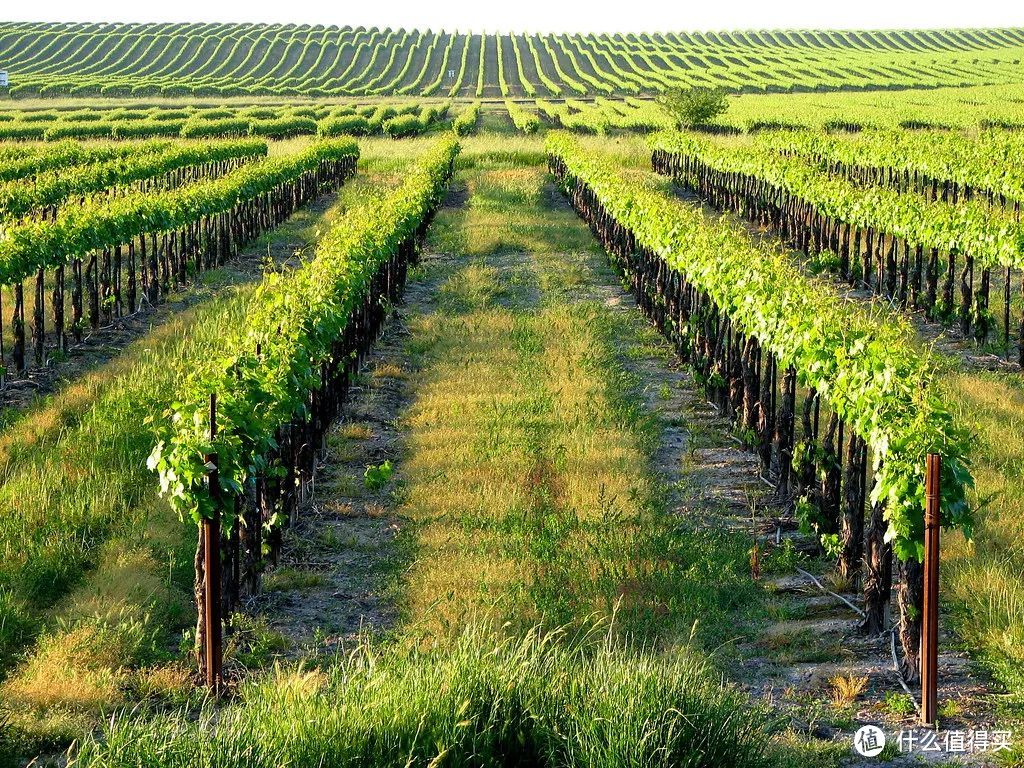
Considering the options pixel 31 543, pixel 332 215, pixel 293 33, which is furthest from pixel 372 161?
pixel 293 33

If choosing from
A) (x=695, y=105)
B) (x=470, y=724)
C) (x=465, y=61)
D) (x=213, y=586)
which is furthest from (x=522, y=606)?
(x=465, y=61)

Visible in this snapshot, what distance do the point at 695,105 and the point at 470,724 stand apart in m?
61.7

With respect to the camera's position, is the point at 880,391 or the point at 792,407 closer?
the point at 880,391

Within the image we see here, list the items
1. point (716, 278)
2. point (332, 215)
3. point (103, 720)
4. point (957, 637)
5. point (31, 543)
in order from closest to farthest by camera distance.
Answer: point (103, 720), point (957, 637), point (31, 543), point (716, 278), point (332, 215)

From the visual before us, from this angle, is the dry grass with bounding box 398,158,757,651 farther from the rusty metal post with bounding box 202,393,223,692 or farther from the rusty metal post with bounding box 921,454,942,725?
the rusty metal post with bounding box 921,454,942,725

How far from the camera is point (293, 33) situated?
166 m

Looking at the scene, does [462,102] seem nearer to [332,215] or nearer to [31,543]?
[332,215]

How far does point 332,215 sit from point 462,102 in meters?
68.2

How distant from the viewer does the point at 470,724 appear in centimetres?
662

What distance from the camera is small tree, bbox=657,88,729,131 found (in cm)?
6544

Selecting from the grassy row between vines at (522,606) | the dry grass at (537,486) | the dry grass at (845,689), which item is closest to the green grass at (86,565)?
the grassy row between vines at (522,606)

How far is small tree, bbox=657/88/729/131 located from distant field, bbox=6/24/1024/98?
42.9 metres

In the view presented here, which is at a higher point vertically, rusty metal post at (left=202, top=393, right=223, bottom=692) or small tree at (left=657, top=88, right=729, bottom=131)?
small tree at (left=657, top=88, right=729, bottom=131)

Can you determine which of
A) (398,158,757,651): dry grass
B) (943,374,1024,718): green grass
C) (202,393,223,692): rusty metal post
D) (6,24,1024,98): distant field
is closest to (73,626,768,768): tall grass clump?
(202,393,223,692): rusty metal post
